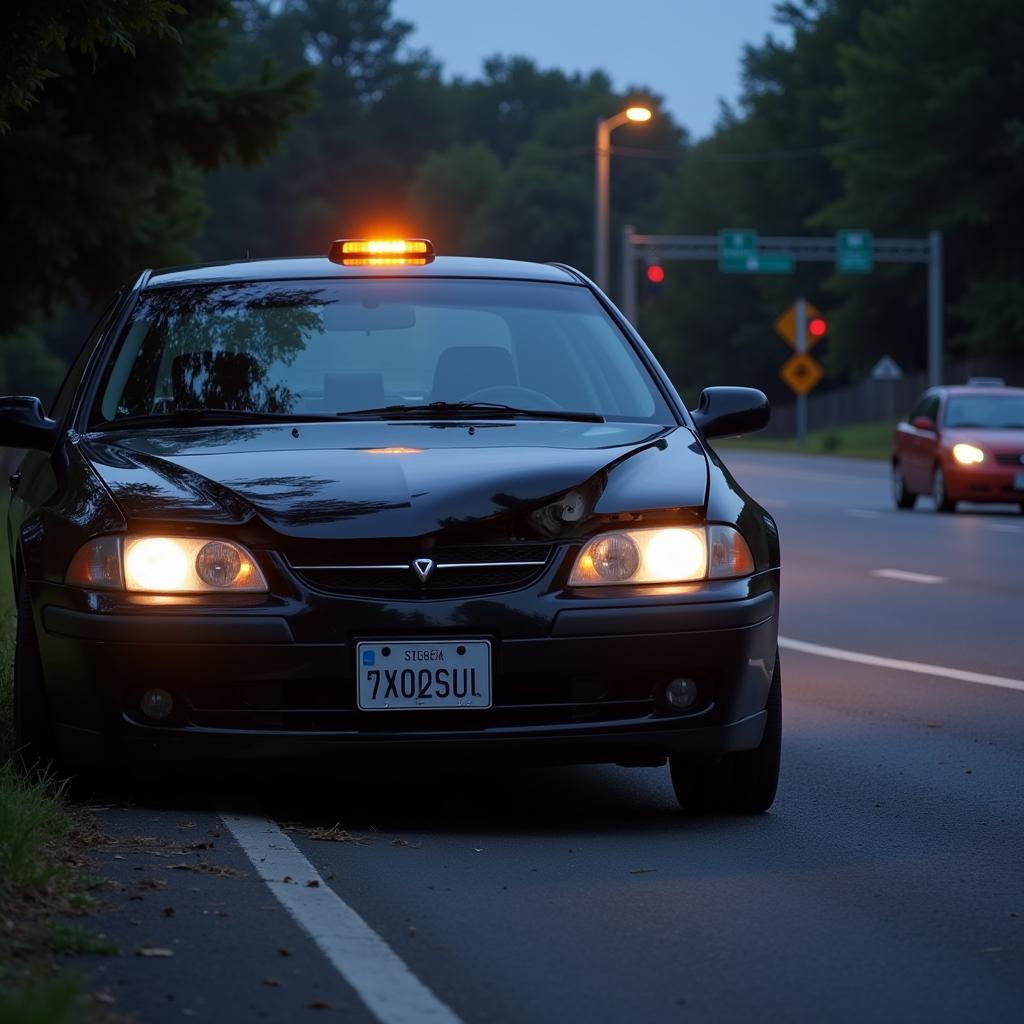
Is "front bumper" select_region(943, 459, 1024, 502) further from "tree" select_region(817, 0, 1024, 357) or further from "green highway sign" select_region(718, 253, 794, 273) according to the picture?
"tree" select_region(817, 0, 1024, 357)

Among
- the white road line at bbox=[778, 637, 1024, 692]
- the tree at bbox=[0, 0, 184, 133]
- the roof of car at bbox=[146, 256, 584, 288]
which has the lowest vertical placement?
the white road line at bbox=[778, 637, 1024, 692]

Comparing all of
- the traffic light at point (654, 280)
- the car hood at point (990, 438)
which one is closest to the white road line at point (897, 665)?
the car hood at point (990, 438)

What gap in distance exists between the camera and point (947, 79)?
6762 cm

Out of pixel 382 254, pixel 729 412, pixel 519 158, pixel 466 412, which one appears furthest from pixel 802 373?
pixel 519 158

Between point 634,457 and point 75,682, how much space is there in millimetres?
1612

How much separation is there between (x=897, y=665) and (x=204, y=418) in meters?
4.97

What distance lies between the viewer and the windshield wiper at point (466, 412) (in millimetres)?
7105

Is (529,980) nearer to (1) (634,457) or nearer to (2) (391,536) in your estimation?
(2) (391,536)

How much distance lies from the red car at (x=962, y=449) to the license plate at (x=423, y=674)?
20.4 meters

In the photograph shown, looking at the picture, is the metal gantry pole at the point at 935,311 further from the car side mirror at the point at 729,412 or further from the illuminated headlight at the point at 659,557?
the illuminated headlight at the point at 659,557

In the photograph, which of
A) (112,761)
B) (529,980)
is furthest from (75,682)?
(529,980)

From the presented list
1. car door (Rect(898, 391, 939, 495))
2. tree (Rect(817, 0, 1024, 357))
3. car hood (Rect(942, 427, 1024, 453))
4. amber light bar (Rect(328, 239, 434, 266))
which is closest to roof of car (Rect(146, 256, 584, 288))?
amber light bar (Rect(328, 239, 434, 266))

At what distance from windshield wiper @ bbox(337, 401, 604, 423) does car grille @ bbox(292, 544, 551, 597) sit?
1.00 metres

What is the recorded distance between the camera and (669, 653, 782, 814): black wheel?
6699 mm
